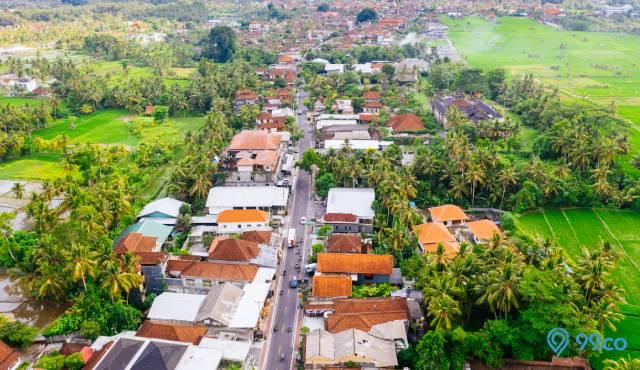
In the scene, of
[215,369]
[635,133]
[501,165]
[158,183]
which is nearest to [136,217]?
[158,183]

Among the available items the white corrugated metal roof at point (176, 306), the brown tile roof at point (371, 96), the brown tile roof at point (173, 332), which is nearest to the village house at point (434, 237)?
the white corrugated metal roof at point (176, 306)

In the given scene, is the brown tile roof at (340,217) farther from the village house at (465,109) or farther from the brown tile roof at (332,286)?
the village house at (465,109)

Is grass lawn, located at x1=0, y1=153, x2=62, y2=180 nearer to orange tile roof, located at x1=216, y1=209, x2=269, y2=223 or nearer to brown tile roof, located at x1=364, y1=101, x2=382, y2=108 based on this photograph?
orange tile roof, located at x1=216, y1=209, x2=269, y2=223

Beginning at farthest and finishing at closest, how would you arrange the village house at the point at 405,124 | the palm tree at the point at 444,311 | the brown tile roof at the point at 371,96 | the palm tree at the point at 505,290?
the brown tile roof at the point at 371,96 → the village house at the point at 405,124 → the palm tree at the point at 444,311 → the palm tree at the point at 505,290

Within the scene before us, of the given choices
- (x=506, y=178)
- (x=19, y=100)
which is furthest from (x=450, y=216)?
(x=19, y=100)

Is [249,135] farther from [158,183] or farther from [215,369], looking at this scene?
[215,369]

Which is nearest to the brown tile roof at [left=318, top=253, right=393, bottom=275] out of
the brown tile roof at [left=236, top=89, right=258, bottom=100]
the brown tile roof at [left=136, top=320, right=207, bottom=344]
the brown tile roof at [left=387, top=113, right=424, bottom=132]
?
the brown tile roof at [left=136, top=320, right=207, bottom=344]

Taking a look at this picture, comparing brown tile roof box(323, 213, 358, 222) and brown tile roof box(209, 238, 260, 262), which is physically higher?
brown tile roof box(209, 238, 260, 262)
